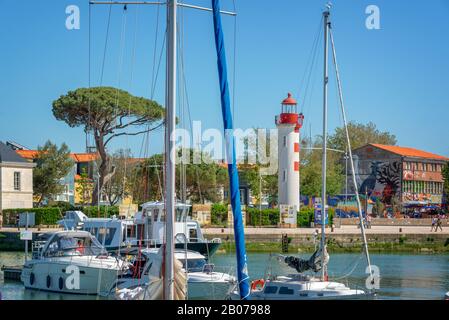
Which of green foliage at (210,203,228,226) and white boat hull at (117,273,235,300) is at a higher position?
green foliage at (210,203,228,226)

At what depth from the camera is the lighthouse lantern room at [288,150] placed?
A: 241 ft

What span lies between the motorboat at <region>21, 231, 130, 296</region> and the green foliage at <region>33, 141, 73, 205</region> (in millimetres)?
50751

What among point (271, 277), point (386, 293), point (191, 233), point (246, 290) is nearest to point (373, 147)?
point (191, 233)

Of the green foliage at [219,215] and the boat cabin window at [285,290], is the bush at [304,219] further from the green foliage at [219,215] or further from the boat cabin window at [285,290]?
the boat cabin window at [285,290]

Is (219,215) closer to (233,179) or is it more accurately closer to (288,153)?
(288,153)

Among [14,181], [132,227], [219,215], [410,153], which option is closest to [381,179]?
[410,153]

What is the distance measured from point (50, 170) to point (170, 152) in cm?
7072

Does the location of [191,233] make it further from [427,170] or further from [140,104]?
[427,170]

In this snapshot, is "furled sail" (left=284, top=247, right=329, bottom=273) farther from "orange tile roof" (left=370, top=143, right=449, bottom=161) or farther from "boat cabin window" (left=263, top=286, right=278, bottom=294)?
"orange tile roof" (left=370, top=143, right=449, bottom=161)

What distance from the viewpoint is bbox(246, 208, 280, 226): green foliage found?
69.1 m

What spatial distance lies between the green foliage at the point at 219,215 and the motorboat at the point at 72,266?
32.4 metres

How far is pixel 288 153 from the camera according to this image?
246ft

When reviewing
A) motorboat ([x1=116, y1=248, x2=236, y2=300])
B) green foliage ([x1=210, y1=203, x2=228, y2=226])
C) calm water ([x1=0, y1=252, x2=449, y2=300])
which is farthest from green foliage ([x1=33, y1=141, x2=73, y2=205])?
motorboat ([x1=116, y1=248, x2=236, y2=300])

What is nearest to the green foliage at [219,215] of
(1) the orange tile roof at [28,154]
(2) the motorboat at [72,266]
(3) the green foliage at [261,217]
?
(3) the green foliage at [261,217]
